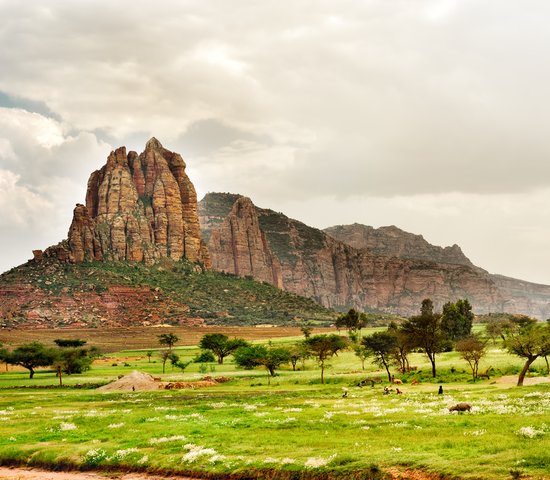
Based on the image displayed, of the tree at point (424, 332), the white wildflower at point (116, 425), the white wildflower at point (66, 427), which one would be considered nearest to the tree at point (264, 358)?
the tree at point (424, 332)

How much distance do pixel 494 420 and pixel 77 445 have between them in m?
22.3

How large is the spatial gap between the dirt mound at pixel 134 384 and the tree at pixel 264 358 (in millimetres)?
17742

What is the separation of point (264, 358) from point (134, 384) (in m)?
23.5

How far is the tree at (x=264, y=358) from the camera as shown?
90812mm

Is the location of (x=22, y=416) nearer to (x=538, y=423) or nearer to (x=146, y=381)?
(x=146, y=381)

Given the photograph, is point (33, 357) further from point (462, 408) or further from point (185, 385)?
point (462, 408)

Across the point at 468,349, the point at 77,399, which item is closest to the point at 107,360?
the point at 77,399

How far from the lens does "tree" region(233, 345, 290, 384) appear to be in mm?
90812

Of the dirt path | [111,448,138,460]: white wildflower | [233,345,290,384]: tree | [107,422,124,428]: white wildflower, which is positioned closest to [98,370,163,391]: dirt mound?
[233,345,290,384]: tree

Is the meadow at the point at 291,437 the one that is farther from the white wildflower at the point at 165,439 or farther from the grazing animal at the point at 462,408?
the grazing animal at the point at 462,408

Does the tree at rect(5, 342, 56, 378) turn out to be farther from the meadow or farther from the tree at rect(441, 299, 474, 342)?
the tree at rect(441, 299, 474, 342)

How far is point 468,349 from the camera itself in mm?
71875

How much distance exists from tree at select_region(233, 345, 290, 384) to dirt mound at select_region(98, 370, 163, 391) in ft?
58.2

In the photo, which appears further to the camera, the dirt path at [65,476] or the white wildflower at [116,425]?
the white wildflower at [116,425]
